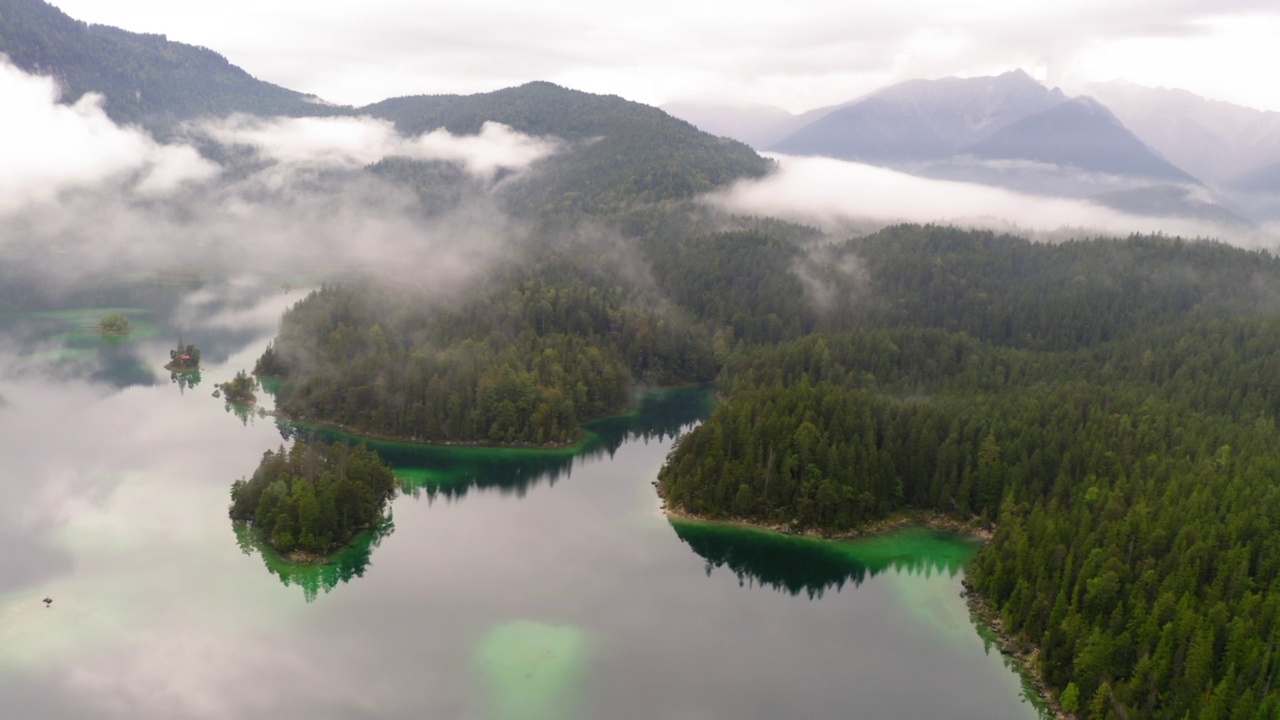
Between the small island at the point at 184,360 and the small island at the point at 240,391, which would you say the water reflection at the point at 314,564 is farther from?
the small island at the point at 184,360

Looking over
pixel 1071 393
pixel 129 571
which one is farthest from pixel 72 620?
pixel 1071 393

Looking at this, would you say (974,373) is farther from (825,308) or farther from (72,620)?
(72,620)

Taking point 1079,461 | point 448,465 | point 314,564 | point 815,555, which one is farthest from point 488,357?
point 1079,461

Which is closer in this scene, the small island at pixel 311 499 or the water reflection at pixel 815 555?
the small island at pixel 311 499

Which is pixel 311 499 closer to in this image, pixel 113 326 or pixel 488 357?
pixel 488 357

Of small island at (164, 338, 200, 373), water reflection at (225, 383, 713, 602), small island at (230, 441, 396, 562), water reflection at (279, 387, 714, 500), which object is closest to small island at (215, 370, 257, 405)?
water reflection at (225, 383, 713, 602)

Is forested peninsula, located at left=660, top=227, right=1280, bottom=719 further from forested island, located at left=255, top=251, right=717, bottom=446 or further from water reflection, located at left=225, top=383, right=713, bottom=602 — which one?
forested island, located at left=255, top=251, right=717, bottom=446

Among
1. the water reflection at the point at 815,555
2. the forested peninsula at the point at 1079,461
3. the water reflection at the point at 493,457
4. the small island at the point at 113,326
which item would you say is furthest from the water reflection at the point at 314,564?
the small island at the point at 113,326
